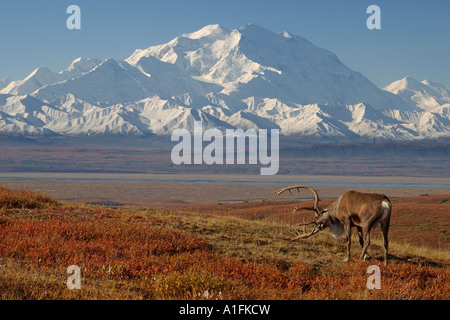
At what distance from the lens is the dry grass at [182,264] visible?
969 centimetres

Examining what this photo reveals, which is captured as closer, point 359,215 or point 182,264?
point 182,264

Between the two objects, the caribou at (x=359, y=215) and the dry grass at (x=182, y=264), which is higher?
the caribou at (x=359, y=215)

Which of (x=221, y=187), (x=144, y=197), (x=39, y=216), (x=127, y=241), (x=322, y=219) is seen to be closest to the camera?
(x=127, y=241)

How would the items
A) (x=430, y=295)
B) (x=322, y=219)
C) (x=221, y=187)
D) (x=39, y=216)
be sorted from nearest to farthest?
(x=430, y=295) < (x=322, y=219) < (x=39, y=216) < (x=221, y=187)

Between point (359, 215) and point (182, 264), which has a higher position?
point (359, 215)

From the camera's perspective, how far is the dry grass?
9.69 m

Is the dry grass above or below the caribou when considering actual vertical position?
below

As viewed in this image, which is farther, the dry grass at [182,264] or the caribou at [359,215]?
the caribou at [359,215]

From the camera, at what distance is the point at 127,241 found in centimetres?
1492

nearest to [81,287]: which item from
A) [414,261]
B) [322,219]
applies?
[322,219]

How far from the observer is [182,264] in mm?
12211

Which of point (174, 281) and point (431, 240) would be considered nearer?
point (174, 281)
